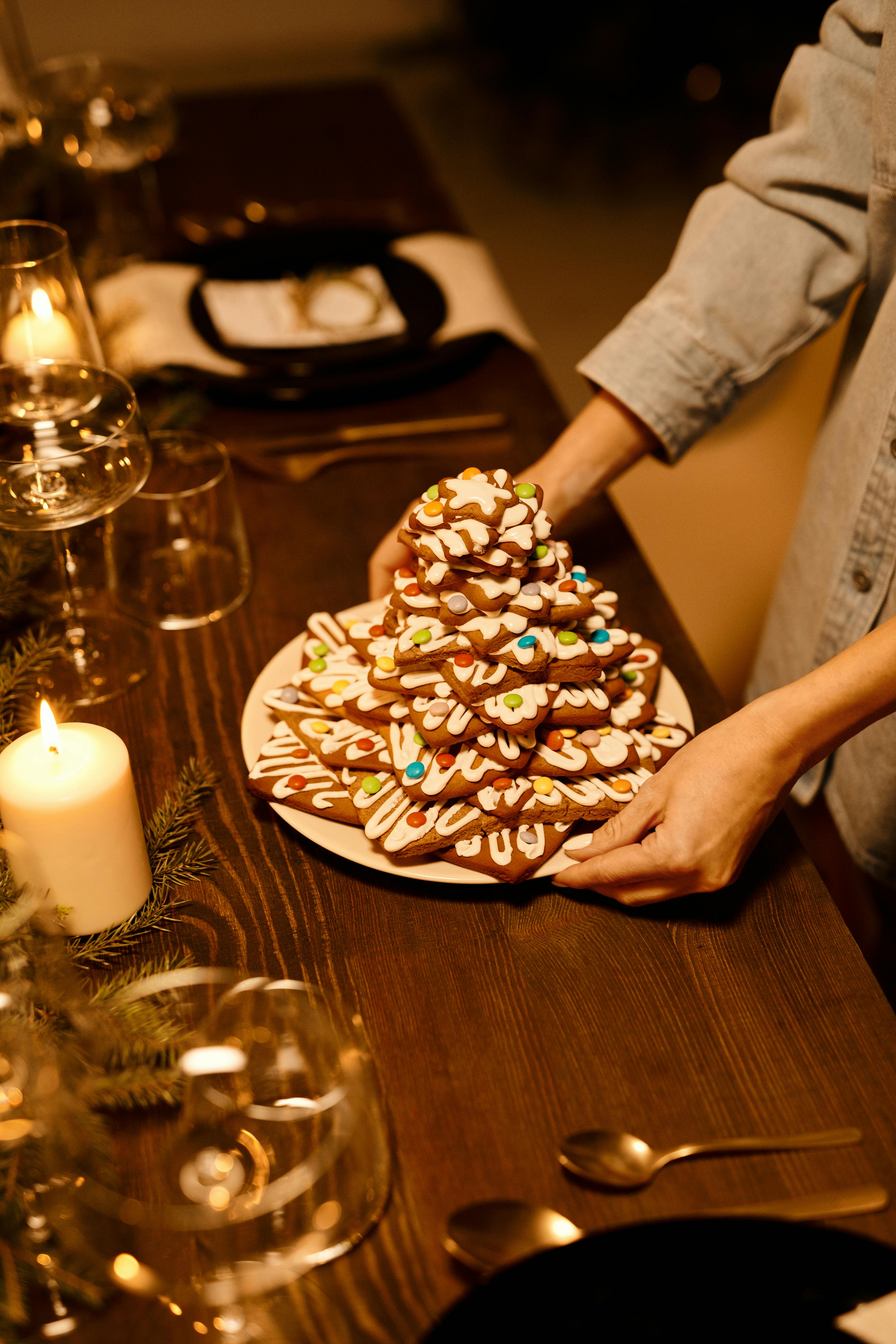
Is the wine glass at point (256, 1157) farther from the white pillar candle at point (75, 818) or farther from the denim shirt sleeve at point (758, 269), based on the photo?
the denim shirt sleeve at point (758, 269)

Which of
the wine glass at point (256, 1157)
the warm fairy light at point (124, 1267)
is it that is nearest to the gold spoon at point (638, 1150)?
the wine glass at point (256, 1157)

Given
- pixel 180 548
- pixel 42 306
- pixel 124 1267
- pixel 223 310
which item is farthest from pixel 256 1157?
pixel 223 310

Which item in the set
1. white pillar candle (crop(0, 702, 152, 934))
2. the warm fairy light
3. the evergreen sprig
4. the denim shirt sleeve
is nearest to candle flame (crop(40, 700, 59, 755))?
white pillar candle (crop(0, 702, 152, 934))

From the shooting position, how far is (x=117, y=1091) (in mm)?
671

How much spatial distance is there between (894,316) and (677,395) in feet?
0.73

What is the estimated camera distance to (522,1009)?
766mm

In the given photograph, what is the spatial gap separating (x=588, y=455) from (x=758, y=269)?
26 centimetres

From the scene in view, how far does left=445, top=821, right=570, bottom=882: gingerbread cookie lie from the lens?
2.64 feet

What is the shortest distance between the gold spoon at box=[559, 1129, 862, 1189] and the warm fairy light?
10.2 inches

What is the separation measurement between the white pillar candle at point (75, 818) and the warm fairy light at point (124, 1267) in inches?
10.4

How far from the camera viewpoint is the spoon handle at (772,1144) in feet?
2.23

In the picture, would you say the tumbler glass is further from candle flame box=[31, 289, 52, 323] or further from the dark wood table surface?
candle flame box=[31, 289, 52, 323]

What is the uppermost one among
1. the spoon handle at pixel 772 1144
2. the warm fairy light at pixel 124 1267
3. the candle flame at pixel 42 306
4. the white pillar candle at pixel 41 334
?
the candle flame at pixel 42 306

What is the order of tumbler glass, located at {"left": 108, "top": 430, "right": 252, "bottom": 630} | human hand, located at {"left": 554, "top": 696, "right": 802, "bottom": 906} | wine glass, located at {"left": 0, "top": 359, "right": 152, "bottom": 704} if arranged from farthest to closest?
tumbler glass, located at {"left": 108, "top": 430, "right": 252, "bottom": 630} < wine glass, located at {"left": 0, "top": 359, "right": 152, "bottom": 704} < human hand, located at {"left": 554, "top": 696, "right": 802, "bottom": 906}
